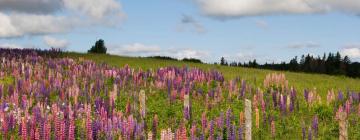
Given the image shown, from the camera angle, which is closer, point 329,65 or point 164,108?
point 164,108

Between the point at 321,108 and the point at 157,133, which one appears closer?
the point at 157,133

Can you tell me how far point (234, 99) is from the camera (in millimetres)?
18125

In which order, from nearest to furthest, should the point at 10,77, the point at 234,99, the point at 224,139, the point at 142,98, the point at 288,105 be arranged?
the point at 224,139, the point at 142,98, the point at 288,105, the point at 234,99, the point at 10,77

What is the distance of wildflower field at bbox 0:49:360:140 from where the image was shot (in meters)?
11.1

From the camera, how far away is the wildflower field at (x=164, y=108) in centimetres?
1109

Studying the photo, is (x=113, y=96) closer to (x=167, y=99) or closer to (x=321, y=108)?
(x=167, y=99)

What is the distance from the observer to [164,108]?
16016 mm

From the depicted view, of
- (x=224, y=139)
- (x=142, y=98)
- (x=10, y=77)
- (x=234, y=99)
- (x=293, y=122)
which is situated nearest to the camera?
(x=224, y=139)

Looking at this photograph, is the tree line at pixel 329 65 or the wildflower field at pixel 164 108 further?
the tree line at pixel 329 65

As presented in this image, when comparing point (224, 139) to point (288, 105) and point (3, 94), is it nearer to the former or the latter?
point (288, 105)

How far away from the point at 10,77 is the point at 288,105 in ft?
38.3

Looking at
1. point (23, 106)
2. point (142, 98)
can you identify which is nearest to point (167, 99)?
point (142, 98)

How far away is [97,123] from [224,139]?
3.17m

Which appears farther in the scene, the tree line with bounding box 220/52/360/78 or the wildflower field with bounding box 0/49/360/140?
the tree line with bounding box 220/52/360/78
